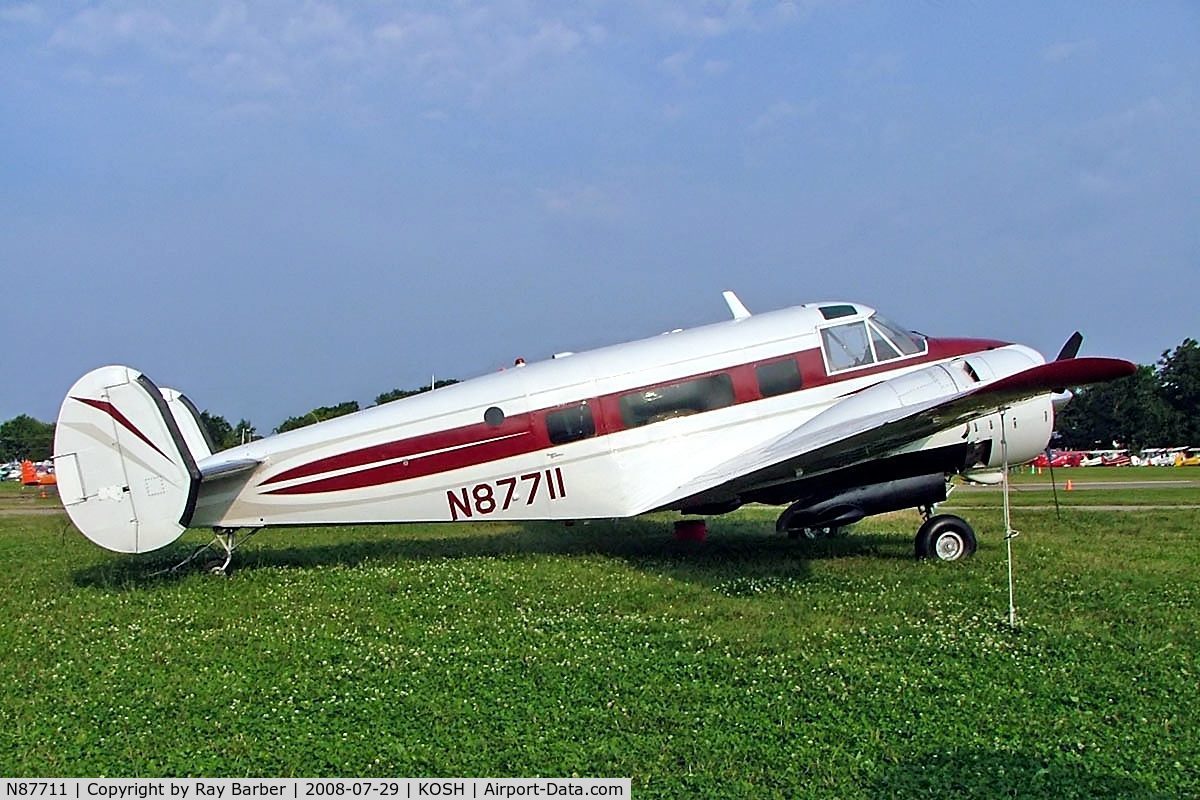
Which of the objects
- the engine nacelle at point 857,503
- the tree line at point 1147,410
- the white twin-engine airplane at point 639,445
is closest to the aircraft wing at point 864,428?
the white twin-engine airplane at point 639,445

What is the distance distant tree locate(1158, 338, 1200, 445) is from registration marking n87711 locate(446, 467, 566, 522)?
300ft

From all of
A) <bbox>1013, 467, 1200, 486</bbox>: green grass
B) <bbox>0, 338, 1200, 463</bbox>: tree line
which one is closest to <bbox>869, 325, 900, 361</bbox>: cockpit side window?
<bbox>1013, 467, 1200, 486</bbox>: green grass

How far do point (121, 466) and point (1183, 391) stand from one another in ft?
327

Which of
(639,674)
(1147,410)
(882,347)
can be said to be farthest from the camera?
(1147,410)

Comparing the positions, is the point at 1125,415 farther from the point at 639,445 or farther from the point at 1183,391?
the point at 639,445

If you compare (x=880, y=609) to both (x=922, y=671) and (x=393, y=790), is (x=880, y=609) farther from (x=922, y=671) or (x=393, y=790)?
(x=393, y=790)

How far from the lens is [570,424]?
10.8 m

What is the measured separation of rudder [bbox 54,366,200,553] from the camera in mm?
9383

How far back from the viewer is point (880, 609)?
7.80m

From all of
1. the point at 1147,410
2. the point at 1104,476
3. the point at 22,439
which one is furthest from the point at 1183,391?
the point at 22,439

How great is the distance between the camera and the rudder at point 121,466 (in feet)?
30.8

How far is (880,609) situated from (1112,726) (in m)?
2.80

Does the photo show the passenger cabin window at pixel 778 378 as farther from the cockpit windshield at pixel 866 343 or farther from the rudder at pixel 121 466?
the rudder at pixel 121 466

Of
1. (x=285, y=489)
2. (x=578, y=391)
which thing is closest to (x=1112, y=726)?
(x=578, y=391)
